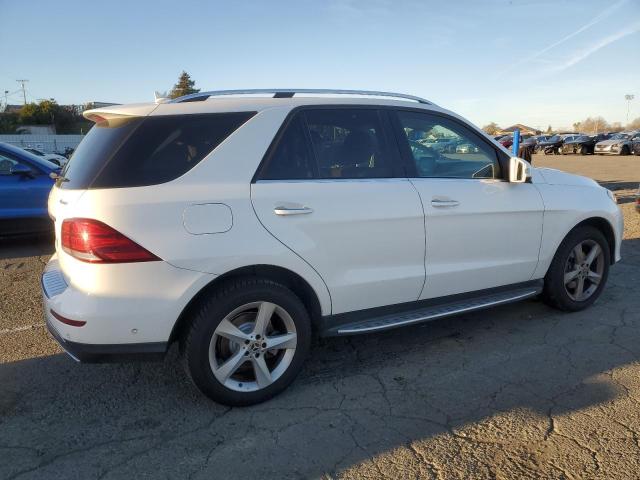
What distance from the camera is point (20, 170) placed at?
7137 millimetres

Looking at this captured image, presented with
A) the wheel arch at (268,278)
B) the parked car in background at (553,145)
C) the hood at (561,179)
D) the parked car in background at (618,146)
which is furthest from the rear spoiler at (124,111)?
the parked car in background at (553,145)

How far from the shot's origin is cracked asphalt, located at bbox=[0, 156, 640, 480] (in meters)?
2.48

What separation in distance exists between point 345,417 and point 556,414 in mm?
1199

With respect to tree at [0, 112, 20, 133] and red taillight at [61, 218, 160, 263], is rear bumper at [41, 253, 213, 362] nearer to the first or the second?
red taillight at [61, 218, 160, 263]

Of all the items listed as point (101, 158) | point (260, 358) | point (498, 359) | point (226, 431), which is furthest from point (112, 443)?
point (498, 359)

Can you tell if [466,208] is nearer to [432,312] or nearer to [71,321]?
[432,312]

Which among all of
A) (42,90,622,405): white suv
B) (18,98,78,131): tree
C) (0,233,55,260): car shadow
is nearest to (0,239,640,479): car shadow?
(42,90,622,405): white suv

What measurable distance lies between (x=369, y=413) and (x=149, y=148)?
195 cm

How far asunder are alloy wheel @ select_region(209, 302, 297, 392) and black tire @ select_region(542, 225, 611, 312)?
96.3 inches

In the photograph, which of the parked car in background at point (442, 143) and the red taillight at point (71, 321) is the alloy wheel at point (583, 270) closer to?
the parked car in background at point (442, 143)

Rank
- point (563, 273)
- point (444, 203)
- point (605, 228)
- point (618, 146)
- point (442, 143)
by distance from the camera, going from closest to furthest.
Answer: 1. point (444, 203)
2. point (442, 143)
3. point (563, 273)
4. point (605, 228)
5. point (618, 146)

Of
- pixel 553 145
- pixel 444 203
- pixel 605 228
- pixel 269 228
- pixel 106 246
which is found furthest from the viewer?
pixel 553 145

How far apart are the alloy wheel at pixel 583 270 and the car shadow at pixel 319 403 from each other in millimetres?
422

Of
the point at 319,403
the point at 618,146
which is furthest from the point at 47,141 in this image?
the point at 319,403
